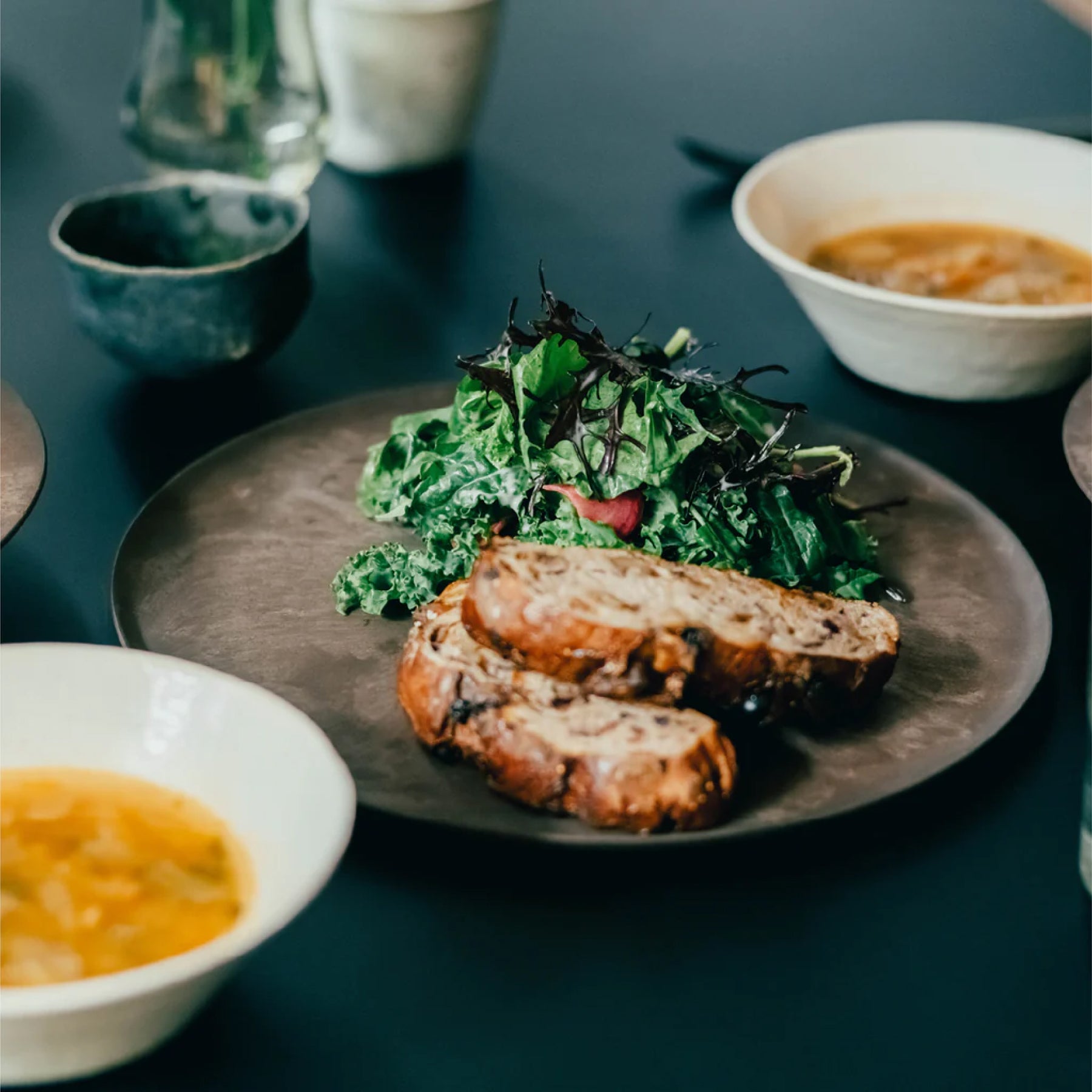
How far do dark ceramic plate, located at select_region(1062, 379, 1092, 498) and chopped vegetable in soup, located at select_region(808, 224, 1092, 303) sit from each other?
1.33ft

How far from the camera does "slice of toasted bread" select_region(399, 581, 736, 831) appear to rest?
53.6 inches

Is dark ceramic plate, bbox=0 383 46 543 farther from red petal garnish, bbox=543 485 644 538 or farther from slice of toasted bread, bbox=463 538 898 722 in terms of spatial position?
red petal garnish, bbox=543 485 644 538

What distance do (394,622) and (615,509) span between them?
311 millimetres

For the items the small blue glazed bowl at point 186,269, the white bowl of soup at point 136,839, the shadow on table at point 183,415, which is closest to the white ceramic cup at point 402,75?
the small blue glazed bowl at point 186,269

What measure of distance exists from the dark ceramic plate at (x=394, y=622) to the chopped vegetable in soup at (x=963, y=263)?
49cm

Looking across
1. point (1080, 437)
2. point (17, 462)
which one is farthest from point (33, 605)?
point (1080, 437)

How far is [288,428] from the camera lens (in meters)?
2.13

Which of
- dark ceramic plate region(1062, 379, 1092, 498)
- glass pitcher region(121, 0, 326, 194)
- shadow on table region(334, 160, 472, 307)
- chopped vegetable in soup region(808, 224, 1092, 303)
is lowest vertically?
shadow on table region(334, 160, 472, 307)

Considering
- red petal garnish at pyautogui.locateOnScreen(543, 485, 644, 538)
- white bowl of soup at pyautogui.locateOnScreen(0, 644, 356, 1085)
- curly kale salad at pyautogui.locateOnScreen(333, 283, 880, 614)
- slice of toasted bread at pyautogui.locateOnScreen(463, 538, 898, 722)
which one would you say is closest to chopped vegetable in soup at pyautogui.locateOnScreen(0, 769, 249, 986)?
white bowl of soup at pyautogui.locateOnScreen(0, 644, 356, 1085)

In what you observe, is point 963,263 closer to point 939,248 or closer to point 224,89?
point 939,248

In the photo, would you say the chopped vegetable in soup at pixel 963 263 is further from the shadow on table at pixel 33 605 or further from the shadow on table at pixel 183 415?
the shadow on table at pixel 33 605

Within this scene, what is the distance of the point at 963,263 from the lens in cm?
256

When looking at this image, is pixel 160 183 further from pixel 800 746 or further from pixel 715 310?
pixel 800 746

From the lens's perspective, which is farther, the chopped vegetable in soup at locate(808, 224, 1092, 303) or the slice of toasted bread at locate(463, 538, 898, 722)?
the chopped vegetable in soup at locate(808, 224, 1092, 303)
